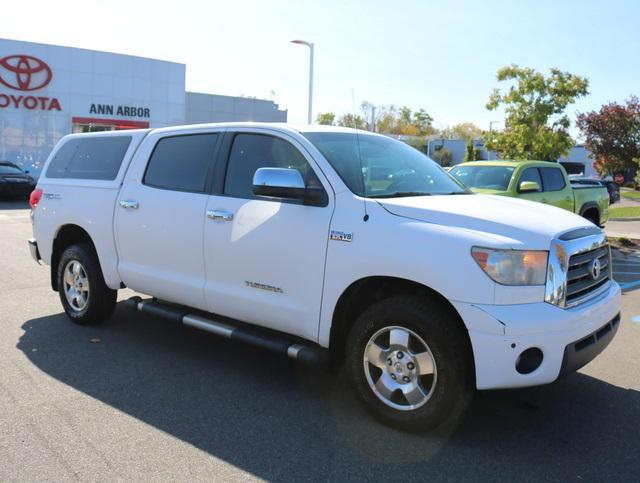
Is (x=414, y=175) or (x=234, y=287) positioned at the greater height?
(x=414, y=175)

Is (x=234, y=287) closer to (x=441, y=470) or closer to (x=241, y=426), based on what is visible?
(x=241, y=426)

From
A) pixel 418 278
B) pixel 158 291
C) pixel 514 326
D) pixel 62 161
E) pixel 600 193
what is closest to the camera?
pixel 514 326

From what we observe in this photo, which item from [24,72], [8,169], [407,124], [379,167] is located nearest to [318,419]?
[379,167]

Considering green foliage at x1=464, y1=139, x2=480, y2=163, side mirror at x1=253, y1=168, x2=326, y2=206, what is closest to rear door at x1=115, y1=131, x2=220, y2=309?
side mirror at x1=253, y1=168, x2=326, y2=206

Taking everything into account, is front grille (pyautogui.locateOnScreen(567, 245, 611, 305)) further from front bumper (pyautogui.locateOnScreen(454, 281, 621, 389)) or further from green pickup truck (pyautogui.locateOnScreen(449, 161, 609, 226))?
green pickup truck (pyautogui.locateOnScreen(449, 161, 609, 226))

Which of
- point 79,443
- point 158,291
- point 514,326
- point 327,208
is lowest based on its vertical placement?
point 79,443

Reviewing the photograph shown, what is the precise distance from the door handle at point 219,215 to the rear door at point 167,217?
100mm

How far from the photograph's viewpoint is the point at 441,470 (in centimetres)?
329

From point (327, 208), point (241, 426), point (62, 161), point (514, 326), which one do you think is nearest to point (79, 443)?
point (241, 426)

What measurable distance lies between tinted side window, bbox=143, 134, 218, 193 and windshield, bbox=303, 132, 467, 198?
3.32 feet

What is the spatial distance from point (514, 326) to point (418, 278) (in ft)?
1.95

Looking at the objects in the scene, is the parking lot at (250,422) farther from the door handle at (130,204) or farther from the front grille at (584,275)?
the door handle at (130,204)

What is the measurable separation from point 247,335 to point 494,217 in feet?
6.38

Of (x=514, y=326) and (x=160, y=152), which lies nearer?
(x=514, y=326)
